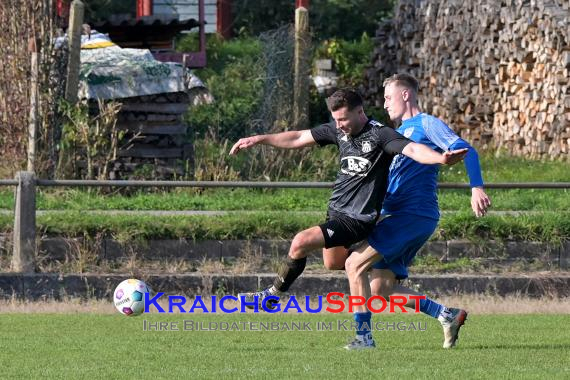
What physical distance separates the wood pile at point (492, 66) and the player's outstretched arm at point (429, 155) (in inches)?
437

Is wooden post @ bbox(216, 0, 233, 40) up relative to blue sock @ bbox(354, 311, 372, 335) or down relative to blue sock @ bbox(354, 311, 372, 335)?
up

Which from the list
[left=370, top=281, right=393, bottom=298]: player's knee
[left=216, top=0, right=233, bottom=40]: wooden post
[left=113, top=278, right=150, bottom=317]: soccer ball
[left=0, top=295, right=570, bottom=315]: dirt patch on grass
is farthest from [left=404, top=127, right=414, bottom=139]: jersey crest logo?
[left=216, top=0, right=233, bottom=40]: wooden post

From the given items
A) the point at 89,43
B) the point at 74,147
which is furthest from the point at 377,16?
the point at 74,147

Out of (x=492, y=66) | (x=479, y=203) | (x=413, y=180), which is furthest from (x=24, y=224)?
(x=492, y=66)

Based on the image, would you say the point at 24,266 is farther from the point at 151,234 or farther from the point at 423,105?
the point at 423,105

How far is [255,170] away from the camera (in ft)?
60.8

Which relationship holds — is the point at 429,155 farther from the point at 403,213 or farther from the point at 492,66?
the point at 492,66

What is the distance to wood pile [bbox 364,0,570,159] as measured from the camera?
65.9 ft

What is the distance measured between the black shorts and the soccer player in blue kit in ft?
0.53

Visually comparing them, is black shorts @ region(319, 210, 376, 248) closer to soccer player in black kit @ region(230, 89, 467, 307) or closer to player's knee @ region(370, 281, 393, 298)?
soccer player in black kit @ region(230, 89, 467, 307)

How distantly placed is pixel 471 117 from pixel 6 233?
10235 mm

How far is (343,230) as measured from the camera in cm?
919

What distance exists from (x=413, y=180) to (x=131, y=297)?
2128 millimetres

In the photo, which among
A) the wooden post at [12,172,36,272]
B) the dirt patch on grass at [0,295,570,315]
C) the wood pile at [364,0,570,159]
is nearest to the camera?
the dirt patch on grass at [0,295,570,315]
